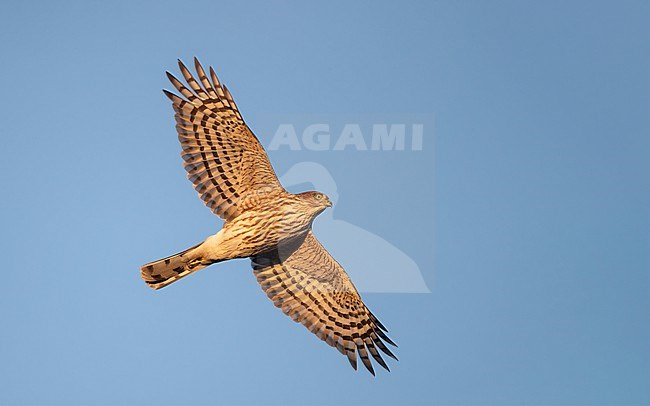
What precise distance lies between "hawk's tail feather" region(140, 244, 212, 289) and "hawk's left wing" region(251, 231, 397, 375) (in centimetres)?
100

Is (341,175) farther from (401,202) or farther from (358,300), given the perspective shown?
(358,300)

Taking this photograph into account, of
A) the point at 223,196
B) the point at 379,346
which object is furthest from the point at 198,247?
the point at 379,346

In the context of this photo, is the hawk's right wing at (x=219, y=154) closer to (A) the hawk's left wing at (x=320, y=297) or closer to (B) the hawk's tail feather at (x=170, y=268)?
(B) the hawk's tail feather at (x=170, y=268)

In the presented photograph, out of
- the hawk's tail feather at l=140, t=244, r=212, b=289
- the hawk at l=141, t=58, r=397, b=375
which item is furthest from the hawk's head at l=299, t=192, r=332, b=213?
the hawk's tail feather at l=140, t=244, r=212, b=289

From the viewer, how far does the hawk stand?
8523mm

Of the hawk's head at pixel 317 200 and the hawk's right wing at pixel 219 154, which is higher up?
the hawk's right wing at pixel 219 154

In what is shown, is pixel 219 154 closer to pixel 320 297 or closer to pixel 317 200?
pixel 317 200

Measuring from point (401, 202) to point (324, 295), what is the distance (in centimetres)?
198

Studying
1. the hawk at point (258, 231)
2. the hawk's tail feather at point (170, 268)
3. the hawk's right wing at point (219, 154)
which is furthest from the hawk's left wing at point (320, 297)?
the hawk's tail feather at point (170, 268)

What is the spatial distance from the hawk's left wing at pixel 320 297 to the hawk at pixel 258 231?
10mm

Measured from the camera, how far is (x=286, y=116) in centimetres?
826

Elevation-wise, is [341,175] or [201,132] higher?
[201,132]

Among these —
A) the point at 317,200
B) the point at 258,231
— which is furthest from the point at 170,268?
the point at 317,200

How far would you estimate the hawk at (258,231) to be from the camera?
28.0ft
